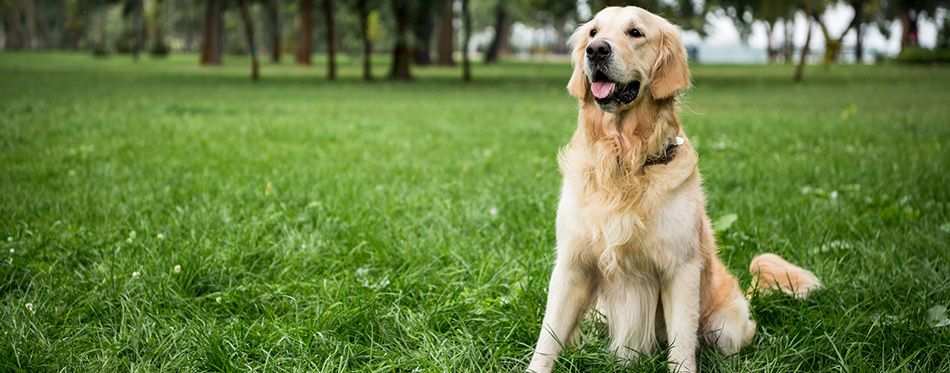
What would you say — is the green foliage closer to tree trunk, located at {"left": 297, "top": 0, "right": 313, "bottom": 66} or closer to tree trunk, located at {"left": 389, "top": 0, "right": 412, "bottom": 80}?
tree trunk, located at {"left": 389, "top": 0, "right": 412, "bottom": 80}

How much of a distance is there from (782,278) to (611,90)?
1.39 metres

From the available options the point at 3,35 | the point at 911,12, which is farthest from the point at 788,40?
the point at 3,35

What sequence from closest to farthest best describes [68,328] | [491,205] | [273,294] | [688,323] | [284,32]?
[688,323] → [68,328] → [273,294] → [491,205] → [284,32]

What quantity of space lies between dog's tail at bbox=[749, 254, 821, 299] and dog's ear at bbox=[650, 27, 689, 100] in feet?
3.83

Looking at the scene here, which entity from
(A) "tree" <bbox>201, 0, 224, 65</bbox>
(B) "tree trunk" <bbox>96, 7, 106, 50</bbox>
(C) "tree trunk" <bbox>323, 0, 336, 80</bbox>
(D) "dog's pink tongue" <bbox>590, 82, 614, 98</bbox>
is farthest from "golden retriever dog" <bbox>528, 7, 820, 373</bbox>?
(B) "tree trunk" <bbox>96, 7, 106, 50</bbox>

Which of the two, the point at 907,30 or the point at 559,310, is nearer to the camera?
the point at 559,310

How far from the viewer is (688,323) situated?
7.68 feet

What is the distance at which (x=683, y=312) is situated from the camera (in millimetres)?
2324

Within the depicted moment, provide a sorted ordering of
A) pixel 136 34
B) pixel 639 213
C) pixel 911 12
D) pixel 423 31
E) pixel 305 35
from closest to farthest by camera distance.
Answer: pixel 639 213 < pixel 423 31 < pixel 305 35 < pixel 136 34 < pixel 911 12

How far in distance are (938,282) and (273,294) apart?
312 centimetres

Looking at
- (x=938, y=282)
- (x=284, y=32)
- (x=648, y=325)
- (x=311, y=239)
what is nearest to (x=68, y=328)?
(x=311, y=239)

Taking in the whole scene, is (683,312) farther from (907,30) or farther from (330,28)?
(907,30)

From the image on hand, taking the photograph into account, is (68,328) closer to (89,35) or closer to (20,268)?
(20,268)

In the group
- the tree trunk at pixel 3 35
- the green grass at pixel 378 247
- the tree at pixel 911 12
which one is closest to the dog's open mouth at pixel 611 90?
the green grass at pixel 378 247
